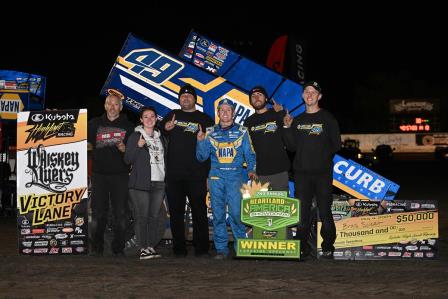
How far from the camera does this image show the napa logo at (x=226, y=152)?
29.7 ft

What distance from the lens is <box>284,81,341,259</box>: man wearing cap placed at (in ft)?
29.2

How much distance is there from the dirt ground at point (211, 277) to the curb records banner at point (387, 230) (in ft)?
0.78

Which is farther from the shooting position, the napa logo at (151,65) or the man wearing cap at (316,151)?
the napa logo at (151,65)

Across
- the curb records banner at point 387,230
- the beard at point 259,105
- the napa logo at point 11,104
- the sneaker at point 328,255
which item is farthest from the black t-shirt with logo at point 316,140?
the napa logo at point 11,104

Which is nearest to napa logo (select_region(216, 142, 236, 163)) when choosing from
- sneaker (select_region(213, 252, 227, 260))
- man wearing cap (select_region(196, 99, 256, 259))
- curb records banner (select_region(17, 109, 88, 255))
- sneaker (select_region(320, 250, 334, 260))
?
man wearing cap (select_region(196, 99, 256, 259))

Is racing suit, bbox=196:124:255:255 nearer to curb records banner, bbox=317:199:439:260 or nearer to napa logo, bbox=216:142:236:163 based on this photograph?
napa logo, bbox=216:142:236:163

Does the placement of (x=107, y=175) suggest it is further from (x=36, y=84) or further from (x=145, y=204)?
(x=36, y=84)

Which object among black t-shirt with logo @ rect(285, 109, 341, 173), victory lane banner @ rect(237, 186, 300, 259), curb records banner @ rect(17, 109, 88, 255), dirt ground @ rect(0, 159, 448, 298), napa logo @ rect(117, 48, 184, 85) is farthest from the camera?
napa logo @ rect(117, 48, 184, 85)

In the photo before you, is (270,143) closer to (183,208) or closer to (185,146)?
(185,146)

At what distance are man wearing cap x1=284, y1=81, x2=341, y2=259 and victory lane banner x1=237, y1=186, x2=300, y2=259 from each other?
302mm

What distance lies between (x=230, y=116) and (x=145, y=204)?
1.46 metres

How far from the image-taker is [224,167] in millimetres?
9086

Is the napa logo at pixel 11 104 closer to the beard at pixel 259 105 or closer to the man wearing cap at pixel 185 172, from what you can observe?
the man wearing cap at pixel 185 172

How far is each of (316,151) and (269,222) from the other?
977mm
